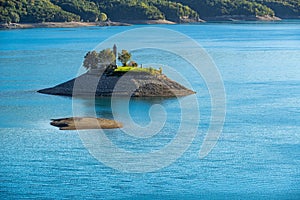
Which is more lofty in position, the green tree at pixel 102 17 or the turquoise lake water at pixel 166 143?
the turquoise lake water at pixel 166 143

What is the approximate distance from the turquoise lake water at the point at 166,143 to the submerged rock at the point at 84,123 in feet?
2.32

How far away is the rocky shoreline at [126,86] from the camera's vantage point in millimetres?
45438

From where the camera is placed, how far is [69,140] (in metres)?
34.0

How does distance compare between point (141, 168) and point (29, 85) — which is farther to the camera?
point (29, 85)

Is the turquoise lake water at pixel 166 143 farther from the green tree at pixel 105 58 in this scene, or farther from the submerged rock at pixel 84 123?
the green tree at pixel 105 58

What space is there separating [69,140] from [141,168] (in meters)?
5.43

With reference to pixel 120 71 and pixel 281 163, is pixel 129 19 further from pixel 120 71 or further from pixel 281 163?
pixel 281 163

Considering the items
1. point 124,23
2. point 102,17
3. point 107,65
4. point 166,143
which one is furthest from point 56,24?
point 166,143

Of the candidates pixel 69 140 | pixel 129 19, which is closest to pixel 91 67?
pixel 69 140

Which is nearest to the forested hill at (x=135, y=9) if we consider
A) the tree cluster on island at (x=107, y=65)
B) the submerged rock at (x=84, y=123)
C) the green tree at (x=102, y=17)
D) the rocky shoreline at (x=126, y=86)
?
the green tree at (x=102, y=17)

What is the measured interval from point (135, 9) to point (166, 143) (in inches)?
4111

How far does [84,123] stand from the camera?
37219 millimetres

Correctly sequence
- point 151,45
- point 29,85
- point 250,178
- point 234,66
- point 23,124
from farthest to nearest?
1. point 151,45
2. point 234,66
3. point 29,85
4. point 23,124
5. point 250,178

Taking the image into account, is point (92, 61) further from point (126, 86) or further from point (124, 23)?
point (124, 23)
